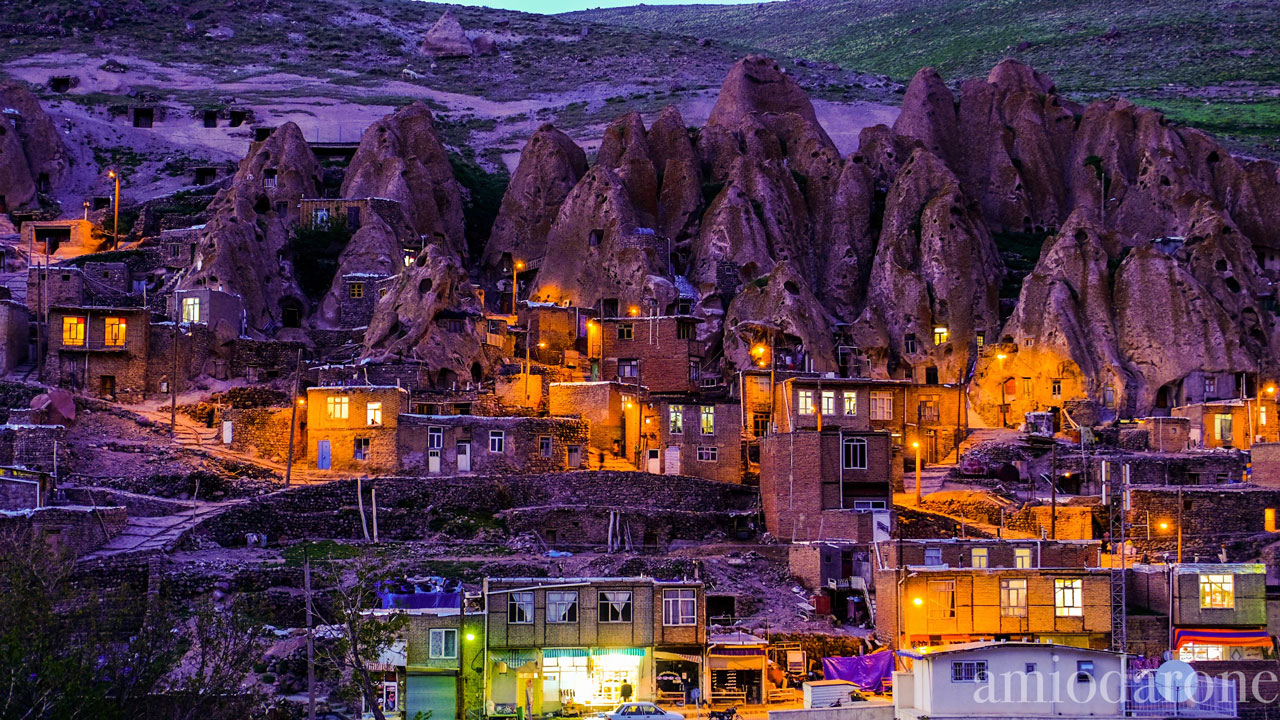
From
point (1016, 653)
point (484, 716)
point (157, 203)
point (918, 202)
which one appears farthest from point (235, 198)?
point (1016, 653)

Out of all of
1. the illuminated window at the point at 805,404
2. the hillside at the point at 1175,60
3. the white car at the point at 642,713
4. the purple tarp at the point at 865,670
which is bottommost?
the white car at the point at 642,713

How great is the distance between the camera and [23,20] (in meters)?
168

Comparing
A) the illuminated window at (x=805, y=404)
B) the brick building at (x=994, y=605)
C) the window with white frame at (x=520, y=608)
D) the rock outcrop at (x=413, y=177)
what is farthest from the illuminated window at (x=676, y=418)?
the rock outcrop at (x=413, y=177)

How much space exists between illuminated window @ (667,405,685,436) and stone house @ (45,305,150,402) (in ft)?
78.9

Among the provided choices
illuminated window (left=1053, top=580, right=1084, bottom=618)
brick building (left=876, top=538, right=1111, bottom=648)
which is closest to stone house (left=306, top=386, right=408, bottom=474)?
brick building (left=876, top=538, right=1111, bottom=648)

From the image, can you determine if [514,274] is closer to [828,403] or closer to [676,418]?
[676,418]

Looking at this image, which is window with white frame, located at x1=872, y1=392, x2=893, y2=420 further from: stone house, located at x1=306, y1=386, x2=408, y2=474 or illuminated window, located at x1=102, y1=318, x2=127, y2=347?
illuminated window, located at x1=102, y1=318, x2=127, y2=347

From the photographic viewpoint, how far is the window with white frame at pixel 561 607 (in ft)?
173

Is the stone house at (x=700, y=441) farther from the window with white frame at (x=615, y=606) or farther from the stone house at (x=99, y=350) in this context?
the stone house at (x=99, y=350)

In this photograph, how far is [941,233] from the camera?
3814 inches

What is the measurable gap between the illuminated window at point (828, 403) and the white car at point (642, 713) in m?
26.3

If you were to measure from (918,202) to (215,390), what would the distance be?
45229mm

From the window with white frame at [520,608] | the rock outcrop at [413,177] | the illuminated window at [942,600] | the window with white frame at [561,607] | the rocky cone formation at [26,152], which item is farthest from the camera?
the rocky cone formation at [26,152]

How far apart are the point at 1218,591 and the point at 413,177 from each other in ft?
197
